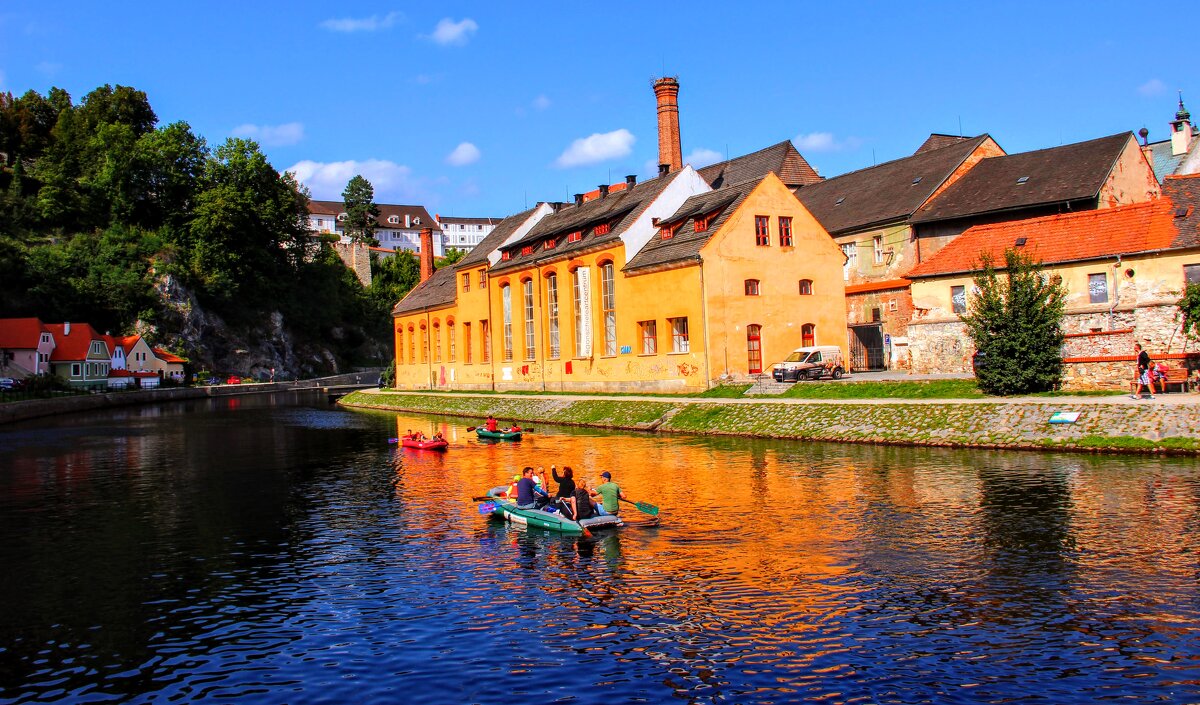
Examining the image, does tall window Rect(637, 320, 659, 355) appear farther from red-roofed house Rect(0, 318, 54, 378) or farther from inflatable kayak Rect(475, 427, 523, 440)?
red-roofed house Rect(0, 318, 54, 378)

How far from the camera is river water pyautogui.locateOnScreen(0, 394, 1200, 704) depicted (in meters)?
13.3

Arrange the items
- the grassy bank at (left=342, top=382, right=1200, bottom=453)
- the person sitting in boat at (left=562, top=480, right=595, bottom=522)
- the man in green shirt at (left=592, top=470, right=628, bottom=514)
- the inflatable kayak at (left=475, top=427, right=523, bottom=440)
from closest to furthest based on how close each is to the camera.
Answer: the person sitting in boat at (left=562, top=480, right=595, bottom=522)
the man in green shirt at (left=592, top=470, right=628, bottom=514)
the grassy bank at (left=342, top=382, right=1200, bottom=453)
the inflatable kayak at (left=475, top=427, right=523, bottom=440)

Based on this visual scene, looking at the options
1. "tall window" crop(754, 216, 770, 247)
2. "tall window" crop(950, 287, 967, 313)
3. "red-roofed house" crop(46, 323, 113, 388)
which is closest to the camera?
"tall window" crop(950, 287, 967, 313)

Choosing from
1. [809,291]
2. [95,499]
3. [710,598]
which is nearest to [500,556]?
[710,598]

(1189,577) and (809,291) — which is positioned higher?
(809,291)

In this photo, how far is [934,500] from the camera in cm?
2503

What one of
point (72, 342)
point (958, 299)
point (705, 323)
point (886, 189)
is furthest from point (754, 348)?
point (72, 342)

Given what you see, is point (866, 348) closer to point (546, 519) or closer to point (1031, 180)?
point (1031, 180)

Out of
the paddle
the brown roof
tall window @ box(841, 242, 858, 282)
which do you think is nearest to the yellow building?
tall window @ box(841, 242, 858, 282)

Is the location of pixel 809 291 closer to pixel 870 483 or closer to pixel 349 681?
pixel 870 483

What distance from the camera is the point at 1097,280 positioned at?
4322cm

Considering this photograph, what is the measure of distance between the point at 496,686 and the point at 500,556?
8.10 meters

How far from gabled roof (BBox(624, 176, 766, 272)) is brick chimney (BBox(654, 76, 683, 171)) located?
1230 centimetres

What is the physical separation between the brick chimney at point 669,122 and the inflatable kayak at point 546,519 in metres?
50.6
